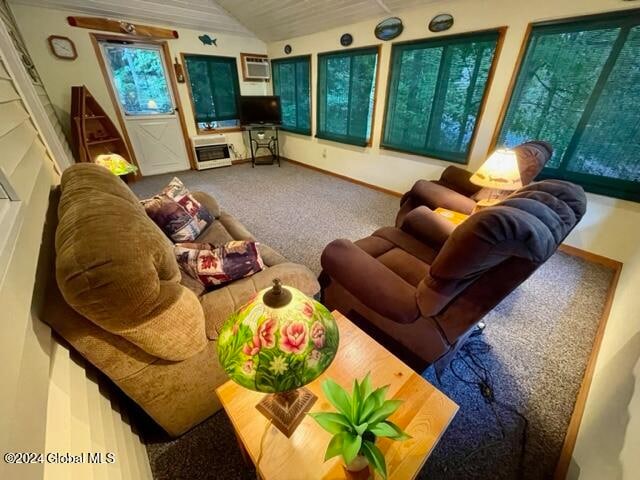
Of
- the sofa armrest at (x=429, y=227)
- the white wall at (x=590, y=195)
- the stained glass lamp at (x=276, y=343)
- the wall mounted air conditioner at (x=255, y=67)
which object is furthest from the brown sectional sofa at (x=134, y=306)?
the wall mounted air conditioner at (x=255, y=67)

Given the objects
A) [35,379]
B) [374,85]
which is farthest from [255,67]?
[35,379]

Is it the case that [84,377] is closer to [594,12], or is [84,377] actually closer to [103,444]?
[103,444]

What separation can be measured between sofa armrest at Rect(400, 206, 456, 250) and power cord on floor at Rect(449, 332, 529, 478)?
2.05 ft

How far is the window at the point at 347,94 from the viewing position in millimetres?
3310

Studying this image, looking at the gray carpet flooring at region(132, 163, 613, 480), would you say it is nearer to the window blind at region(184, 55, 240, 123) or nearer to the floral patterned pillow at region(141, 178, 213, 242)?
the floral patterned pillow at region(141, 178, 213, 242)

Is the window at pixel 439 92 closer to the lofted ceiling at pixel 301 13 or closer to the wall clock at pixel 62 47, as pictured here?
the lofted ceiling at pixel 301 13

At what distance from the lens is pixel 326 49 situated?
366cm

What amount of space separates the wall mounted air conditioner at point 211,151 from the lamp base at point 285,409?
469cm

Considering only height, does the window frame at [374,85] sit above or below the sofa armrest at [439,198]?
above

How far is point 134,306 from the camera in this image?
653mm

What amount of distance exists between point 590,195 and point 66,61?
6.12 metres

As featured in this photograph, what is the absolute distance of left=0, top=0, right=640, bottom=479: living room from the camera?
0.60 metres

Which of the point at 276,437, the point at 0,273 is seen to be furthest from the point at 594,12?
the point at 0,273

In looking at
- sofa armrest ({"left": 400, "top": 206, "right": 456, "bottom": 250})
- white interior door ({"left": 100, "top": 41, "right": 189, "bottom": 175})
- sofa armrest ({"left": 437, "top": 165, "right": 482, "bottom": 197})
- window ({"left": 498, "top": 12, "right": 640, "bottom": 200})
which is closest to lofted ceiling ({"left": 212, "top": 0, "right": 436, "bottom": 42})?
window ({"left": 498, "top": 12, "right": 640, "bottom": 200})
